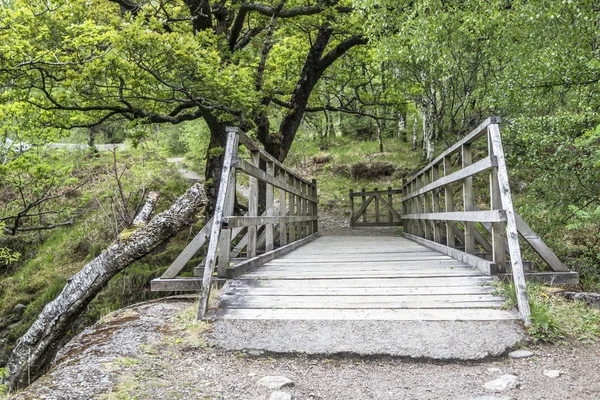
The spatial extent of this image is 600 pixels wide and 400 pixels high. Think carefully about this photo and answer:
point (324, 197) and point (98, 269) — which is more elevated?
point (324, 197)

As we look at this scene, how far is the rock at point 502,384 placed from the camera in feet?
7.24

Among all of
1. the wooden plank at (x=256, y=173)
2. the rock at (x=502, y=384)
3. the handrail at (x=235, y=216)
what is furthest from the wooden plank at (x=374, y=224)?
the rock at (x=502, y=384)

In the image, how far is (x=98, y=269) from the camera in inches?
203

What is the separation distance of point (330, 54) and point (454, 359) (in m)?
9.04

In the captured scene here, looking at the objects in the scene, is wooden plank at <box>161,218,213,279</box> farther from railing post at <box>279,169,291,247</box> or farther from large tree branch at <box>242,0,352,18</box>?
large tree branch at <box>242,0,352,18</box>

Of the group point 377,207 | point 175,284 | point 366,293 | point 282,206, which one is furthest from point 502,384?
point 377,207

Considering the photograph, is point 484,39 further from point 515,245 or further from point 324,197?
point 324,197

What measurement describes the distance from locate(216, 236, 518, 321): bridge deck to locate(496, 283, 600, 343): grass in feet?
0.57

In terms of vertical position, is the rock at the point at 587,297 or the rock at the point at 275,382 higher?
the rock at the point at 587,297

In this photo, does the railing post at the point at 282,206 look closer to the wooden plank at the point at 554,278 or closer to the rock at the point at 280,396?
the wooden plank at the point at 554,278

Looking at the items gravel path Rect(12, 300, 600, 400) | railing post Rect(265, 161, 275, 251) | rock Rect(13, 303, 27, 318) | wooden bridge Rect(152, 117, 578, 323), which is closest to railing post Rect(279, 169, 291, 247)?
railing post Rect(265, 161, 275, 251)

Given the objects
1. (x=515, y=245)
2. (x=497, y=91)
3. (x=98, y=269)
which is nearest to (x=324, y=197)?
(x=497, y=91)

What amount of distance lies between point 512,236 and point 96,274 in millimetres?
4723

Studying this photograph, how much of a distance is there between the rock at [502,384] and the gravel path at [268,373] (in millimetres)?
30
